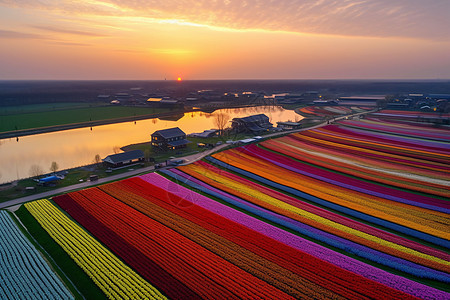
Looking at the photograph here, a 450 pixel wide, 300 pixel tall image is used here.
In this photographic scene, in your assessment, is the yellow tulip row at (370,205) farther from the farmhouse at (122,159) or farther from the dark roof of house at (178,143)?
the farmhouse at (122,159)

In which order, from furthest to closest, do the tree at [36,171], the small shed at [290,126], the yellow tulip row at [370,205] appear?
the small shed at [290,126]
the tree at [36,171]
the yellow tulip row at [370,205]

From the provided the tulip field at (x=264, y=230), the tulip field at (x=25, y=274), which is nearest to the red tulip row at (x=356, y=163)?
the tulip field at (x=264, y=230)

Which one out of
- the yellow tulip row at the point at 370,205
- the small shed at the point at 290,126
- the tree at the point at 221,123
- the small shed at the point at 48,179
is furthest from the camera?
Answer: the small shed at the point at 290,126

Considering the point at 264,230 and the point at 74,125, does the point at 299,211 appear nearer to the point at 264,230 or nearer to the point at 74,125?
the point at 264,230

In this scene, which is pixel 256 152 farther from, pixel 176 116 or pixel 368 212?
pixel 176 116

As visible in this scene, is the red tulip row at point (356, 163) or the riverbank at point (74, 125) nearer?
the red tulip row at point (356, 163)

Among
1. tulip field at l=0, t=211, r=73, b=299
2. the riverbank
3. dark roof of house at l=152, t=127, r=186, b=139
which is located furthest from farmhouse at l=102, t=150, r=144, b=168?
the riverbank

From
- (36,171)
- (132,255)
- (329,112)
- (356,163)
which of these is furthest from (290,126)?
(132,255)

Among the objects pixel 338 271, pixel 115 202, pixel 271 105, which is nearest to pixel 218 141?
pixel 115 202

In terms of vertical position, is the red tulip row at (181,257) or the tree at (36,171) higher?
the tree at (36,171)
